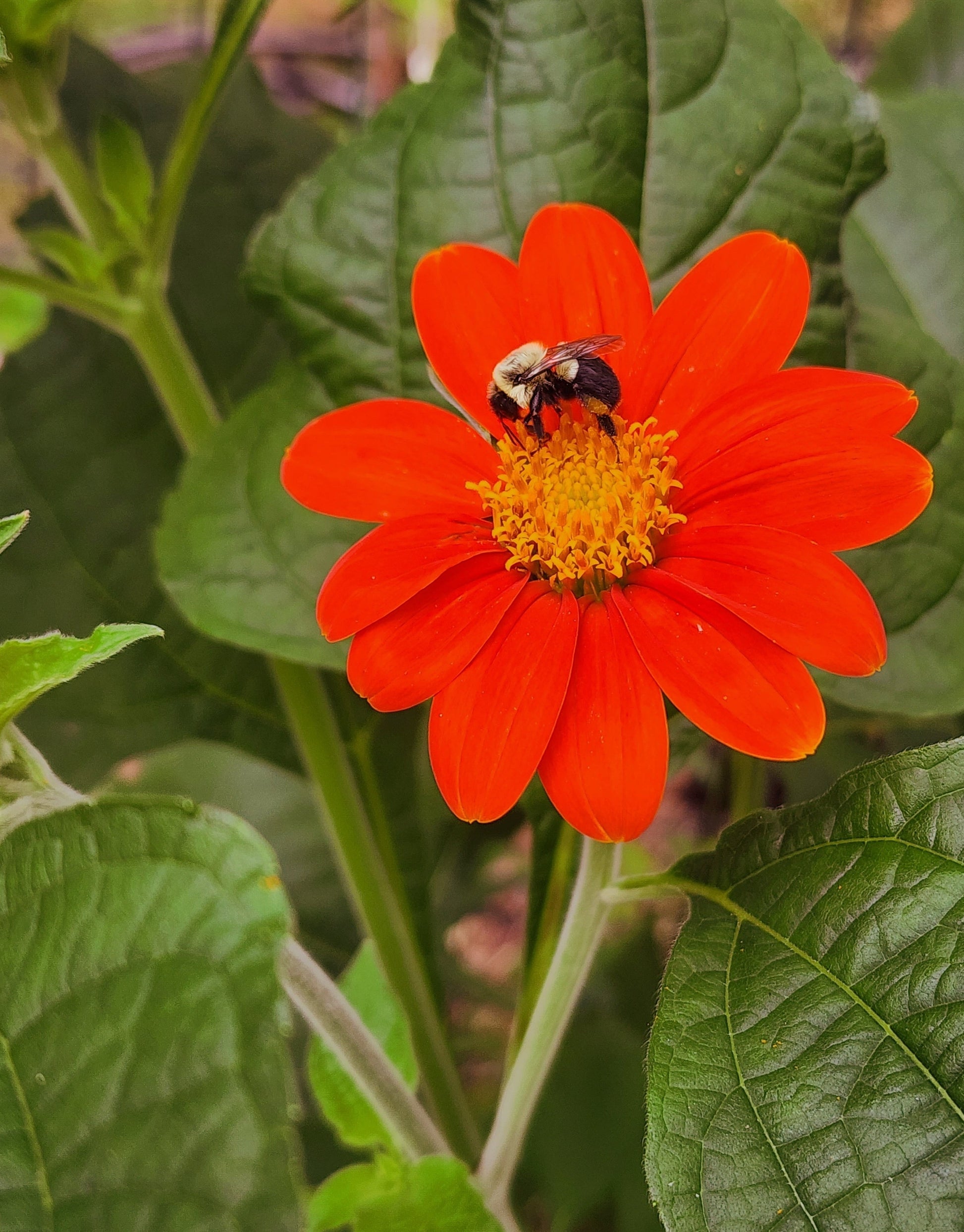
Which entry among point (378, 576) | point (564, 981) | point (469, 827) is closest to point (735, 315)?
point (378, 576)

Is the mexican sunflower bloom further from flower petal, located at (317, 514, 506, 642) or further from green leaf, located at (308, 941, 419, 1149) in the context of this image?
green leaf, located at (308, 941, 419, 1149)

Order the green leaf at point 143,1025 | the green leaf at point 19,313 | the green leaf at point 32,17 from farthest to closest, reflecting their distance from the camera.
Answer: the green leaf at point 19,313 < the green leaf at point 32,17 < the green leaf at point 143,1025

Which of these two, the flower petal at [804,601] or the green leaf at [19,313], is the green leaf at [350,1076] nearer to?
the flower petal at [804,601]

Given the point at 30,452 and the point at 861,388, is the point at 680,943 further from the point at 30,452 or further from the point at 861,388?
the point at 30,452

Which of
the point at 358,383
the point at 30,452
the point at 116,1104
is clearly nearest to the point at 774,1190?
the point at 116,1104

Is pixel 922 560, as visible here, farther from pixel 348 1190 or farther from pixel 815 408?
pixel 348 1190

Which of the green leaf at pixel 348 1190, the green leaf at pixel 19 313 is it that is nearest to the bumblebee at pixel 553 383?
the green leaf at pixel 348 1190
